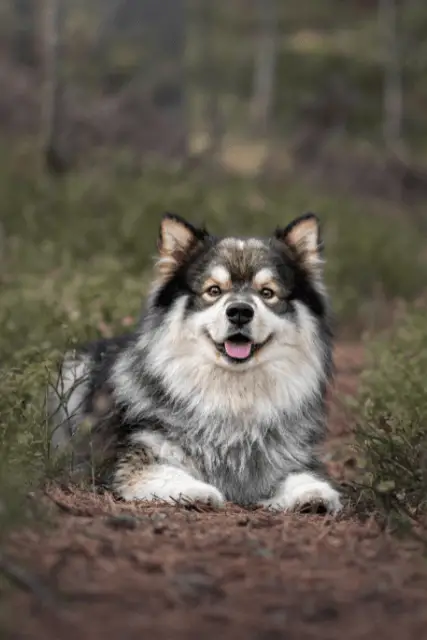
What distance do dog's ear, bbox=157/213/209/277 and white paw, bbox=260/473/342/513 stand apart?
1.32 m

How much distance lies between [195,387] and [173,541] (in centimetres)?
181

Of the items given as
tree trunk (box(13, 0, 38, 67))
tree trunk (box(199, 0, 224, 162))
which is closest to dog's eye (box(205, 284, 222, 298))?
tree trunk (box(199, 0, 224, 162))

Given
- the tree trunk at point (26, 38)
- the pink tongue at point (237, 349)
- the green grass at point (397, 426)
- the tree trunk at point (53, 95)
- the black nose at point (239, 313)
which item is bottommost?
the green grass at point (397, 426)

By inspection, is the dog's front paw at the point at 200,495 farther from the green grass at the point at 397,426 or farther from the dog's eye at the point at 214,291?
the dog's eye at the point at 214,291

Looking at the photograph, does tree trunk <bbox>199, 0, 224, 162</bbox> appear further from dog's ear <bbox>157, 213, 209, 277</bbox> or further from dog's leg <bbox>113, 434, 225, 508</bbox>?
dog's leg <bbox>113, 434, 225, 508</bbox>

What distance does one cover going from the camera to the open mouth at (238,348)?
5566 millimetres

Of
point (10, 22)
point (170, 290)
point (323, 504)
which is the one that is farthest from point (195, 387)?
point (10, 22)

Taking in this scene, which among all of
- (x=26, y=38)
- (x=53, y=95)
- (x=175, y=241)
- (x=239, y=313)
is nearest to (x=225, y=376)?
(x=239, y=313)

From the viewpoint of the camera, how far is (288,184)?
55.8 feet

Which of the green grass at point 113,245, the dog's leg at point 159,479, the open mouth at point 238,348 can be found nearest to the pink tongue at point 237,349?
the open mouth at point 238,348

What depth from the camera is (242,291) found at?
5637mm

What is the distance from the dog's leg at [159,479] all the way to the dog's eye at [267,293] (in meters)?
0.93

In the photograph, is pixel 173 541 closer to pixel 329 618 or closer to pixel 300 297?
pixel 329 618

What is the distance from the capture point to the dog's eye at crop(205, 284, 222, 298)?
5.67 m
